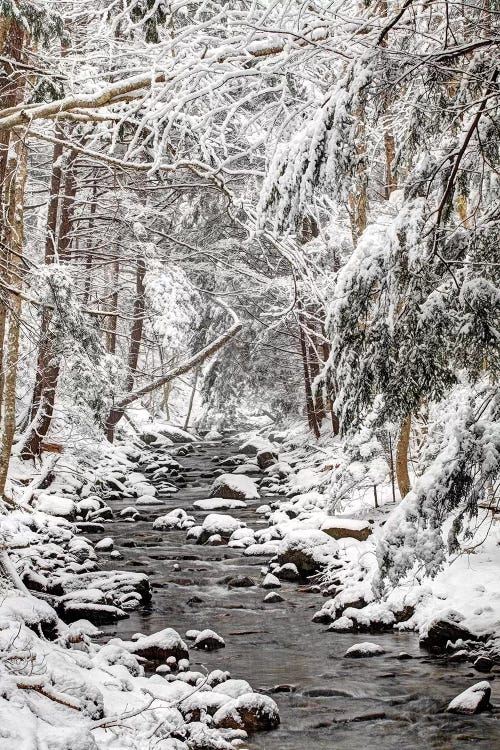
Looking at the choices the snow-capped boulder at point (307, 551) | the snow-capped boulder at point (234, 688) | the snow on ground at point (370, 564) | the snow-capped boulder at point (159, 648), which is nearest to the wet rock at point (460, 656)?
the snow on ground at point (370, 564)

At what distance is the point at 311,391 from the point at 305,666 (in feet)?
10.3

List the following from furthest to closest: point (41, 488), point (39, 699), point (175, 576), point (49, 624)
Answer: point (41, 488) → point (175, 576) → point (49, 624) → point (39, 699)

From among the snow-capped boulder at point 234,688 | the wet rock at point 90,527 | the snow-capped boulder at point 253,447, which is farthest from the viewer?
the snow-capped boulder at point 253,447

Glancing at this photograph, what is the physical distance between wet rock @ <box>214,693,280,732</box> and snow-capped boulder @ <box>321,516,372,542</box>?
18.1 feet

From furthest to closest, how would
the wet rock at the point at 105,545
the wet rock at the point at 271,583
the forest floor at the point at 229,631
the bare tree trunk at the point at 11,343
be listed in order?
the wet rock at the point at 105,545, the wet rock at the point at 271,583, the bare tree trunk at the point at 11,343, the forest floor at the point at 229,631

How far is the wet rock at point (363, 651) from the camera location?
25.4 feet

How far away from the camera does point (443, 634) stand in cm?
781

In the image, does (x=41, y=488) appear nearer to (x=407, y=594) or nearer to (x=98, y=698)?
(x=407, y=594)

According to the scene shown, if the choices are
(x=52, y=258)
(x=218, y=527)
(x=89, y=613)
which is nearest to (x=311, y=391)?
(x=89, y=613)

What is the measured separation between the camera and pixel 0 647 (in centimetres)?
466

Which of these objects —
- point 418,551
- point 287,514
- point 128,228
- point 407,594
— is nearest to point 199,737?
point 418,551

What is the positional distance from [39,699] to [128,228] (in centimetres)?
1168

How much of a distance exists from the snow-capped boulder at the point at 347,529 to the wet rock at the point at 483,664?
422 centimetres

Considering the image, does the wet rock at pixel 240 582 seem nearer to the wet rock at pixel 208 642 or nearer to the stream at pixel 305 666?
the stream at pixel 305 666
